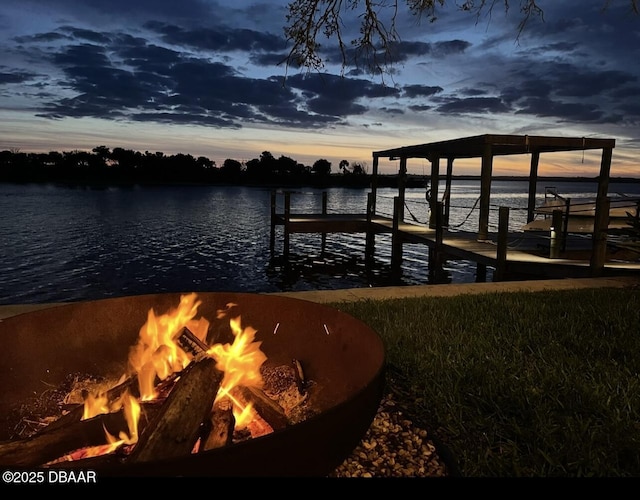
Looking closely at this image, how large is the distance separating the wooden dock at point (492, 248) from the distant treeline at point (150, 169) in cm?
8060

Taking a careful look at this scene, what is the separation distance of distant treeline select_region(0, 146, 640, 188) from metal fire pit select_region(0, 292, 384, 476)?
100 metres

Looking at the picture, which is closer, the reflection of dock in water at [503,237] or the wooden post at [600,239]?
the wooden post at [600,239]

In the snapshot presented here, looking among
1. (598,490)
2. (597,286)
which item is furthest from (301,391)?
(597,286)

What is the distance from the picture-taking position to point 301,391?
308 centimetres

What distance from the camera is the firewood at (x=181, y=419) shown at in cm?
201

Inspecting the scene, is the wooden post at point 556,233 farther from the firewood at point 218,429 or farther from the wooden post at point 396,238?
the firewood at point 218,429

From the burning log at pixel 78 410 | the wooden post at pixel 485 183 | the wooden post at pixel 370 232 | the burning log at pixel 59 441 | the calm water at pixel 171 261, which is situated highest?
the wooden post at pixel 485 183

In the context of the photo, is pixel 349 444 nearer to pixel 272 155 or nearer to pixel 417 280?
pixel 417 280

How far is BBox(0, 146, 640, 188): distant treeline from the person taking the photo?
345 feet

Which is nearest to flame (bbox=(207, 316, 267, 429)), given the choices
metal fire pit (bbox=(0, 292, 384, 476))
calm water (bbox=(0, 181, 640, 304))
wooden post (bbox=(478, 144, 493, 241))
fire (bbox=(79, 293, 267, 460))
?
fire (bbox=(79, 293, 267, 460))

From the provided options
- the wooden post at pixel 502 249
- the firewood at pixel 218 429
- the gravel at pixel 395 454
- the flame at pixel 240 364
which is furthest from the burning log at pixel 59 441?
the wooden post at pixel 502 249

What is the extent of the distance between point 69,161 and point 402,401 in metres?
120

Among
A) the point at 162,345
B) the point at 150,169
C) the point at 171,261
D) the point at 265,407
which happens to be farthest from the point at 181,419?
the point at 150,169

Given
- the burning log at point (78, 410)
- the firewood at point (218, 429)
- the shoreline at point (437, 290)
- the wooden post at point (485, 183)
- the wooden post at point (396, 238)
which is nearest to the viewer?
the firewood at point (218, 429)
